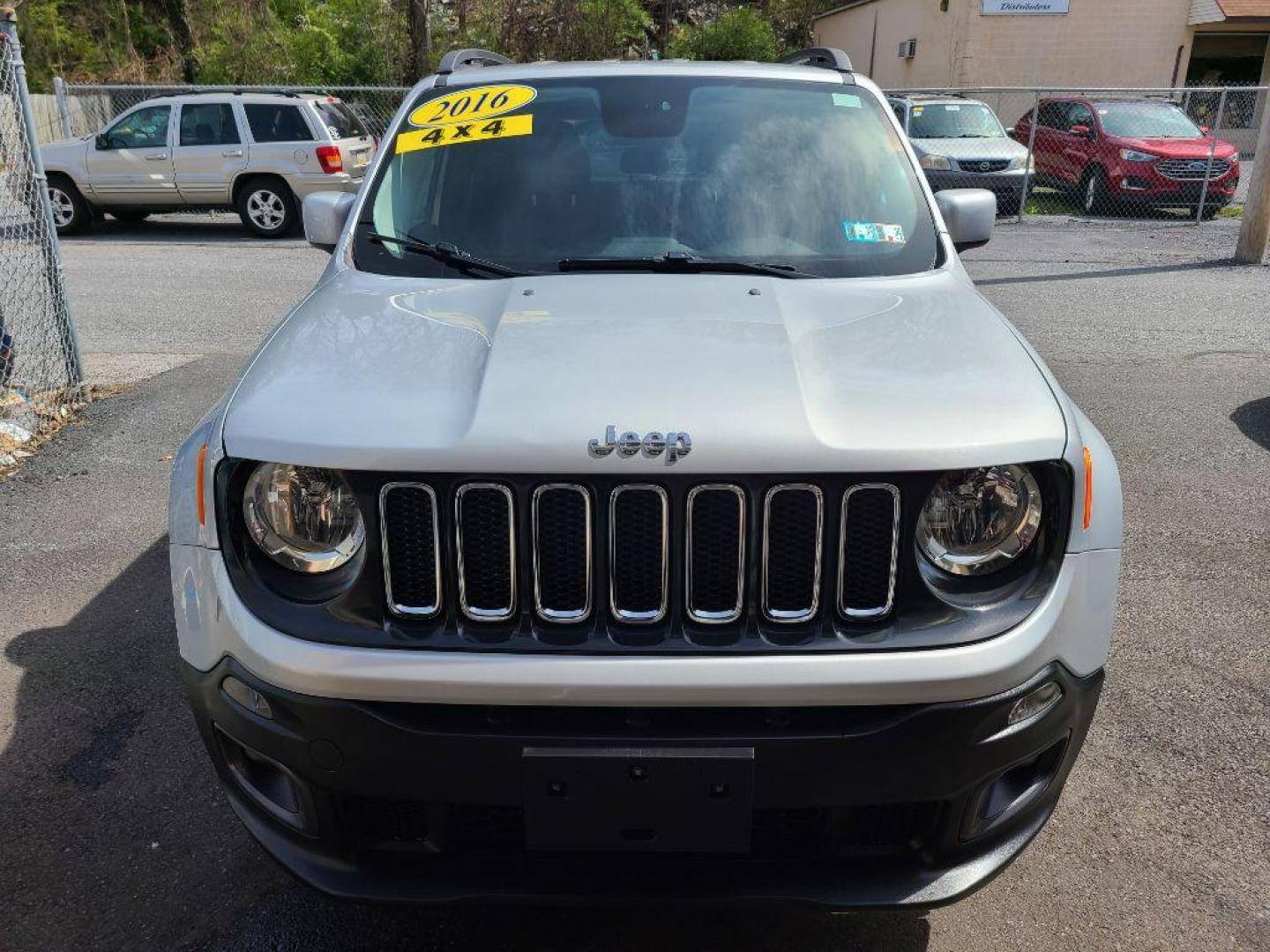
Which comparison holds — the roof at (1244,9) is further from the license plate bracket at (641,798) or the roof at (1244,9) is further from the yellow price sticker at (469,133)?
the license plate bracket at (641,798)

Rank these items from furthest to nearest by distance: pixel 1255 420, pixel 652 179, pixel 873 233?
pixel 1255 420 → pixel 652 179 → pixel 873 233

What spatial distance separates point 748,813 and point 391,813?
0.72 m

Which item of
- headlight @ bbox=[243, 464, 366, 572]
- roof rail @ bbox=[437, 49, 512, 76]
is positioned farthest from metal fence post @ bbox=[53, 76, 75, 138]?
headlight @ bbox=[243, 464, 366, 572]

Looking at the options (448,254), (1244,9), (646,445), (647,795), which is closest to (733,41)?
(1244,9)

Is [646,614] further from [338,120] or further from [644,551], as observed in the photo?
[338,120]

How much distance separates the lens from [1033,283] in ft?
36.4

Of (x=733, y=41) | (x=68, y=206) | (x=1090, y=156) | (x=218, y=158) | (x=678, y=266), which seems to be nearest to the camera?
(x=678, y=266)

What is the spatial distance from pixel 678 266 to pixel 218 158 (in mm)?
13292

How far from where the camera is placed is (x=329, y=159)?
1418 cm

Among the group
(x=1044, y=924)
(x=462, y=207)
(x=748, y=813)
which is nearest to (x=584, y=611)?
(x=748, y=813)

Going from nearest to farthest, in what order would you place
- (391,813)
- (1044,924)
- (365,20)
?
1. (391,813)
2. (1044,924)
3. (365,20)

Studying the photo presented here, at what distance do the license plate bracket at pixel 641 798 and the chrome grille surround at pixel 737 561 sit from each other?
249 mm

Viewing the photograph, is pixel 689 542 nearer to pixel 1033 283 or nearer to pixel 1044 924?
pixel 1044 924

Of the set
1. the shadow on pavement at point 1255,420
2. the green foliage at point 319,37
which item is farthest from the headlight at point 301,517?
the green foliage at point 319,37
